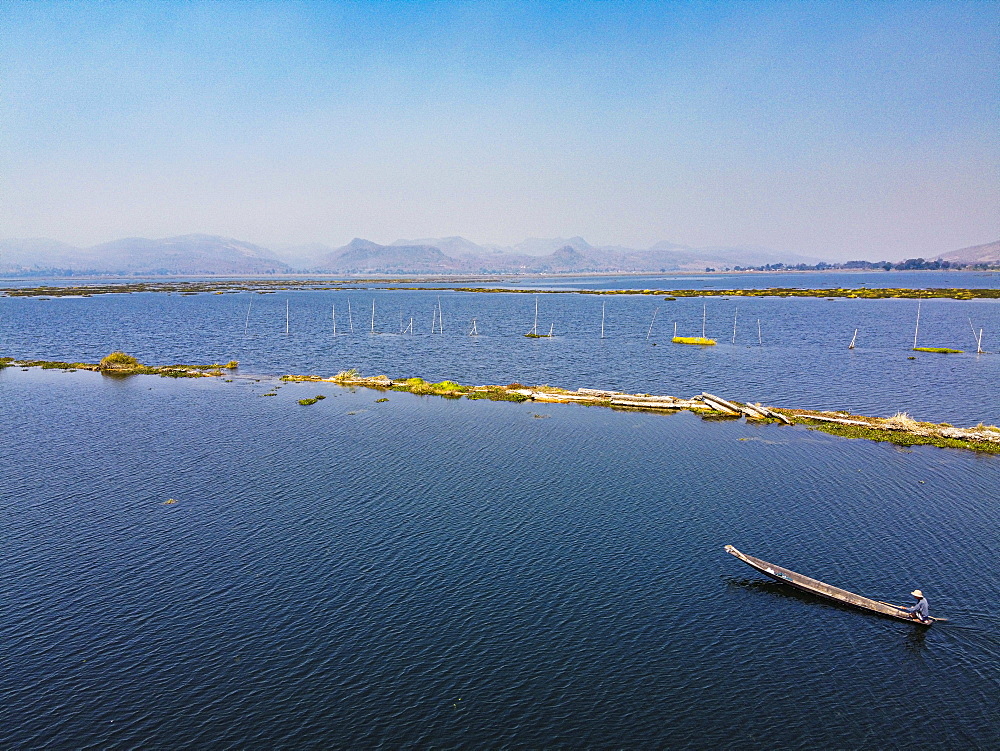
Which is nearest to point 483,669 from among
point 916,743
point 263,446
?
point 916,743

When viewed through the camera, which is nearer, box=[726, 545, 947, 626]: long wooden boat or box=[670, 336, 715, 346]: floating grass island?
box=[726, 545, 947, 626]: long wooden boat

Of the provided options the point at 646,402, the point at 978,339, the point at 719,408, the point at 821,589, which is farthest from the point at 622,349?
the point at 821,589

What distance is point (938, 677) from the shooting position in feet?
76.3

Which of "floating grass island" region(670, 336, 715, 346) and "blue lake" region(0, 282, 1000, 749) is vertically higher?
"floating grass island" region(670, 336, 715, 346)

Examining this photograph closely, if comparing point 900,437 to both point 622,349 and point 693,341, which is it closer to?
point 622,349

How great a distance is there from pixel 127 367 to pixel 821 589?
8512cm

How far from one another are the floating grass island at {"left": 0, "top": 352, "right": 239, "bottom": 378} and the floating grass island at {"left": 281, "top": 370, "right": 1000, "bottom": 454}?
12.4m

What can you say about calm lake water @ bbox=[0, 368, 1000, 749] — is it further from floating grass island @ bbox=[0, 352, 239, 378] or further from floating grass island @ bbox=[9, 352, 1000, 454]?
floating grass island @ bbox=[0, 352, 239, 378]

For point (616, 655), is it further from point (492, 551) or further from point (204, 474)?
point (204, 474)

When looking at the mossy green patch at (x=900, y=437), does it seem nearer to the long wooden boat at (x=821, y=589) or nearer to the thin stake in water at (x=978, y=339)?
the long wooden boat at (x=821, y=589)

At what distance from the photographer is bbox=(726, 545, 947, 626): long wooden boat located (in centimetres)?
2628

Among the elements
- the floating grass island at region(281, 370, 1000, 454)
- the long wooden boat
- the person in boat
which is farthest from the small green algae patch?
the person in boat

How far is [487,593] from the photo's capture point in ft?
93.0

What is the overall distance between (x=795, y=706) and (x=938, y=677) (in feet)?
20.5
